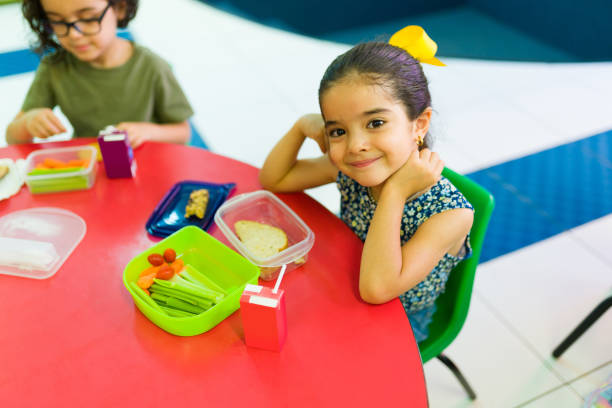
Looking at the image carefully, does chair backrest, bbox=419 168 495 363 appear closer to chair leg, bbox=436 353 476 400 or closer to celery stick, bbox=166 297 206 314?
chair leg, bbox=436 353 476 400

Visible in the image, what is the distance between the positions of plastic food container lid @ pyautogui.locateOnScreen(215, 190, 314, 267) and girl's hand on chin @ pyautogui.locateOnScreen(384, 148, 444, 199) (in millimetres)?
199

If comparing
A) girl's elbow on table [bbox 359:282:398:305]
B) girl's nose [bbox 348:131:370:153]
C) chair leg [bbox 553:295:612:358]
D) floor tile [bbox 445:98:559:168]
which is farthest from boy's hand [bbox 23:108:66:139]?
floor tile [bbox 445:98:559:168]

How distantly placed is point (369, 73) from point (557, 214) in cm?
163

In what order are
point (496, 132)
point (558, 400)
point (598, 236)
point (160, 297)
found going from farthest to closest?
point (496, 132) < point (598, 236) < point (558, 400) < point (160, 297)

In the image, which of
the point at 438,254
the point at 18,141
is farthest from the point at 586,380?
the point at 18,141

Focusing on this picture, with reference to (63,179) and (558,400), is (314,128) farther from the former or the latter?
(558,400)

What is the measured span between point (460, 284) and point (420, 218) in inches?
8.6

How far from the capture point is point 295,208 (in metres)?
1.14

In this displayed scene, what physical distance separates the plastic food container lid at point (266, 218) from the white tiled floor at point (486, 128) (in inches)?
15.6

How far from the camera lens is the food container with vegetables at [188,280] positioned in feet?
2.77

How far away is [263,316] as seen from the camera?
769 mm

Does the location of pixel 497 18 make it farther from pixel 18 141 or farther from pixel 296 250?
pixel 18 141

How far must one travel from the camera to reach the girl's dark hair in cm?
93

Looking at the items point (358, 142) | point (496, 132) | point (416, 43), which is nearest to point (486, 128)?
point (496, 132)
